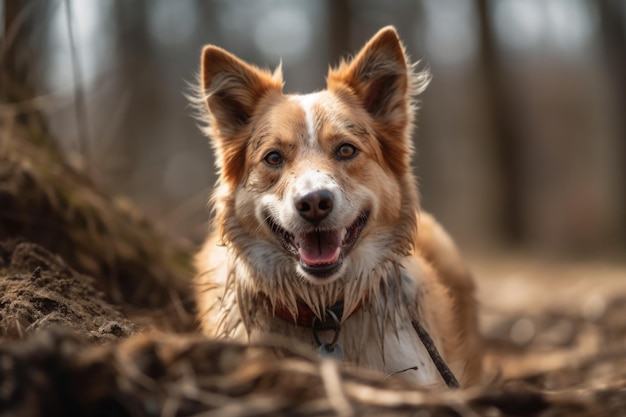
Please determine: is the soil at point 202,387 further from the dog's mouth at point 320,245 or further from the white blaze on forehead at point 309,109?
the white blaze on forehead at point 309,109

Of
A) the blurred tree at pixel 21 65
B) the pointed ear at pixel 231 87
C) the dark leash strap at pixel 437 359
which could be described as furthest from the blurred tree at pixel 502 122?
the dark leash strap at pixel 437 359

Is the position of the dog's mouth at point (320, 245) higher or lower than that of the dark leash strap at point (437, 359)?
higher

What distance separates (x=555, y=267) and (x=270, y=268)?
10213 millimetres

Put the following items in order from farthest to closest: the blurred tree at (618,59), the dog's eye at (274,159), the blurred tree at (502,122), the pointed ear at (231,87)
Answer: the blurred tree at (502,122) → the blurred tree at (618,59) → the pointed ear at (231,87) → the dog's eye at (274,159)

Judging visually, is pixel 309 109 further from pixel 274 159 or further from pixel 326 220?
pixel 326 220

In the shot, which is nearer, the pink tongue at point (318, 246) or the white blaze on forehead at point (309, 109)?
the pink tongue at point (318, 246)

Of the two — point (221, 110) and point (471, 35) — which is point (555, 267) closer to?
point (471, 35)

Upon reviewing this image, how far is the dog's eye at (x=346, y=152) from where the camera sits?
4.23 metres

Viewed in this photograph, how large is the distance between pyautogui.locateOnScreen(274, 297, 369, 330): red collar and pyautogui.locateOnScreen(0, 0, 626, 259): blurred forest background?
1658 millimetres

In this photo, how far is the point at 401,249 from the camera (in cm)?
428

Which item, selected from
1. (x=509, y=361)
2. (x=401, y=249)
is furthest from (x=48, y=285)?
(x=509, y=361)

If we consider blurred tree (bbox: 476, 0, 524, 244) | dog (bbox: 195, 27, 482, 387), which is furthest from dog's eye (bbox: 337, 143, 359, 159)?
blurred tree (bbox: 476, 0, 524, 244)

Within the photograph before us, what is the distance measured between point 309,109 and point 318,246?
0.93m

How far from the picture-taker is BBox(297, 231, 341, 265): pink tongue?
154 inches
